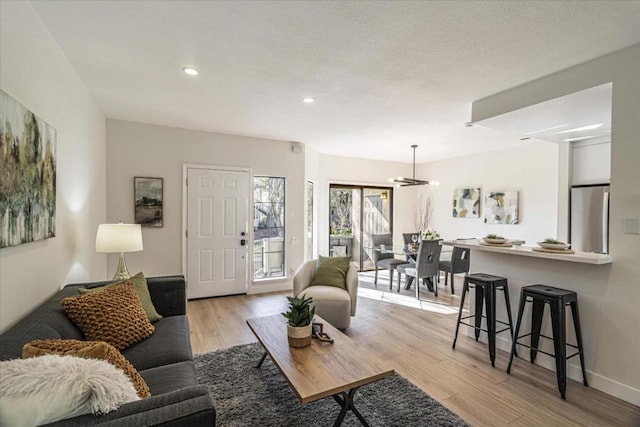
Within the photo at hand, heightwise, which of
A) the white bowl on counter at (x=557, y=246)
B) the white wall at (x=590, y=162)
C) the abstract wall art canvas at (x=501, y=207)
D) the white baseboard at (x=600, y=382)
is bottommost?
the white baseboard at (x=600, y=382)

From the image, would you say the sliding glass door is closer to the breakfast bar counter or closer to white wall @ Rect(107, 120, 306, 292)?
white wall @ Rect(107, 120, 306, 292)

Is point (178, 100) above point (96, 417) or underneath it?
above

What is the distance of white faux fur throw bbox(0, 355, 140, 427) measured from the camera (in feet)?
2.86

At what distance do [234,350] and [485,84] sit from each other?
3468 mm

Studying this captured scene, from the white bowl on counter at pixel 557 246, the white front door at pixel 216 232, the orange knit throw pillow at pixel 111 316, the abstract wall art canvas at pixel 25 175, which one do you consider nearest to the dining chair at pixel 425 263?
the white bowl on counter at pixel 557 246

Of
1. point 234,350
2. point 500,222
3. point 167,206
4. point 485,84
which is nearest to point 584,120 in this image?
point 485,84

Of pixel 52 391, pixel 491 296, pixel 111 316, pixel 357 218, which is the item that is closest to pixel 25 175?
pixel 111 316

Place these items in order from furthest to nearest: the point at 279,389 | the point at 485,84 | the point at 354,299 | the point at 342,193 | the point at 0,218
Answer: the point at 342,193
the point at 354,299
the point at 485,84
the point at 279,389
the point at 0,218

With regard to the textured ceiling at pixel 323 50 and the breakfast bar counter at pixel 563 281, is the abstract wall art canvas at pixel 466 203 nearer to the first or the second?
the textured ceiling at pixel 323 50

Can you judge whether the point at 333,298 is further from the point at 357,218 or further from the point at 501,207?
the point at 501,207

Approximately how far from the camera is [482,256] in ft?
11.0

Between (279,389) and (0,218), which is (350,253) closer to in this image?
(279,389)

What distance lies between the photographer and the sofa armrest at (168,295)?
105 inches

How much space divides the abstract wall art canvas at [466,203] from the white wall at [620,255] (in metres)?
3.97
